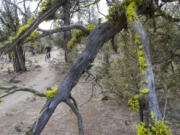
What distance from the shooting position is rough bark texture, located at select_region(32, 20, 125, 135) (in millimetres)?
2219

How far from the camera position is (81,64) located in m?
2.61

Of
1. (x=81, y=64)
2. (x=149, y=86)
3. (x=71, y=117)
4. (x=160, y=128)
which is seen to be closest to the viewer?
(x=160, y=128)

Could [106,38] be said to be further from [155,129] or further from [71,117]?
[71,117]

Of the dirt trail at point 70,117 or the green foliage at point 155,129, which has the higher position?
the green foliage at point 155,129

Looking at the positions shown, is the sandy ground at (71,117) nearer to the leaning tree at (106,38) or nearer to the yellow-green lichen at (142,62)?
the leaning tree at (106,38)

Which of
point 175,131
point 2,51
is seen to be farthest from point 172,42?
point 2,51

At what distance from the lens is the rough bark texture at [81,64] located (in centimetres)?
222

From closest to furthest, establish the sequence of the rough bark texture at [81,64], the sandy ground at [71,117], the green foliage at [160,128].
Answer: the green foliage at [160,128]
the rough bark texture at [81,64]
the sandy ground at [71,117]

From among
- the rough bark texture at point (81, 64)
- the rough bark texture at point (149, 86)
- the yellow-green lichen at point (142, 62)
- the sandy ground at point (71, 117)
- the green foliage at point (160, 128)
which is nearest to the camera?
the green foliage at point (160, 128)

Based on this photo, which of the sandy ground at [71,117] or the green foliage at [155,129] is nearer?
the green foliage at [155,129]

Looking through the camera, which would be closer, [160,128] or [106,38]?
[160,128]

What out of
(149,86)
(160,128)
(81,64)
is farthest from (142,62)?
(81,64)

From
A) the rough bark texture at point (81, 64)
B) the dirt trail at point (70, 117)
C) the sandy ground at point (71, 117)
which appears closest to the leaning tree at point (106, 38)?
the rough bark texture at point (81, 64)

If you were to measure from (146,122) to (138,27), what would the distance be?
4.08 ft
